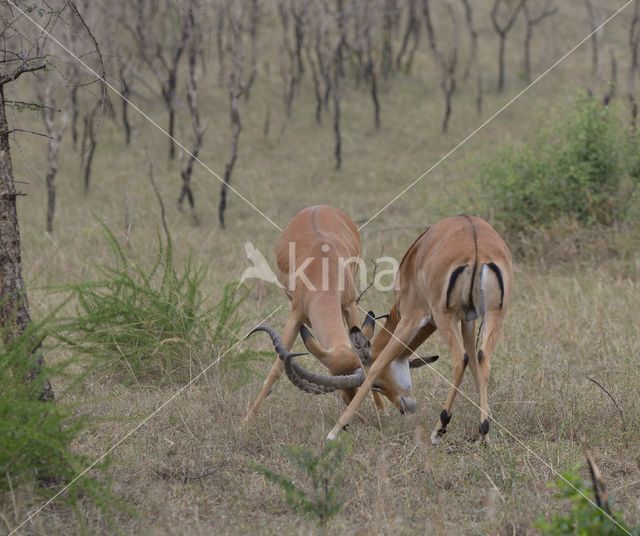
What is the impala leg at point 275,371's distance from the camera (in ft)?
19.2

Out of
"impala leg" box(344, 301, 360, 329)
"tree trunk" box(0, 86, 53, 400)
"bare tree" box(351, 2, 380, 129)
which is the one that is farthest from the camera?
"bare tree" box(351, 2, 380, 129)

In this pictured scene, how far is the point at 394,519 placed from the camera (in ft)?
13.7

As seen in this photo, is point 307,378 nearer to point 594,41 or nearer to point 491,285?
point 491,285

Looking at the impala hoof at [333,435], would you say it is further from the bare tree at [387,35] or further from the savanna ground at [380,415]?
the bare tree at [387,35]

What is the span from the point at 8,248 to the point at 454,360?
2521mm

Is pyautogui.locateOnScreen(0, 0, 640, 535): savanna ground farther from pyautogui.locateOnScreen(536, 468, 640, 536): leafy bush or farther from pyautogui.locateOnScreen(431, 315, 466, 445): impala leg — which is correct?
pyautogui.locateOnScreen(536, 468, 640, 536): leafy bush

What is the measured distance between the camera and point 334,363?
17.6 feet

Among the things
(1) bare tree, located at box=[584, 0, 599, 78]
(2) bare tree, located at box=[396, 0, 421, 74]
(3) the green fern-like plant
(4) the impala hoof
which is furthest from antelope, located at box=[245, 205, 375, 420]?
(2) bare tree, located at box=[396, 0, 421, 74]

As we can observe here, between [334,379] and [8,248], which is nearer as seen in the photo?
[8,248]

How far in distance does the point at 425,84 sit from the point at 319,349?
67.3 feet

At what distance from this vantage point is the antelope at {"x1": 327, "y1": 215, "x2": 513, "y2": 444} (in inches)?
205

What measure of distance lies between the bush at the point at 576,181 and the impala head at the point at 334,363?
19.3 ft

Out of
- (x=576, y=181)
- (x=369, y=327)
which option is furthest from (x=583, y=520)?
(x=576, y=181)

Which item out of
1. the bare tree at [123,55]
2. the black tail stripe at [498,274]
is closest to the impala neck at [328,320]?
the black tail stripe at [498,274]
